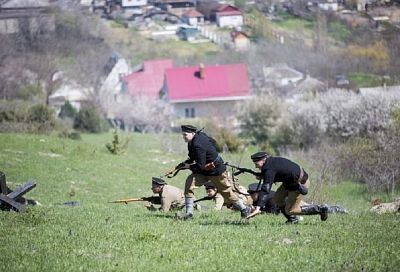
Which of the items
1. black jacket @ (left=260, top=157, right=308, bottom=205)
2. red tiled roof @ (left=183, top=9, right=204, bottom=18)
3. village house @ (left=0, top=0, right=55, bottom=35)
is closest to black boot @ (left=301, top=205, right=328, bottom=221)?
black jacket @ (left=260, top=157, right=308, bottom=205)

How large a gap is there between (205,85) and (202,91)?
28.3 inches

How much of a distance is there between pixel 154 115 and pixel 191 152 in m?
67.2

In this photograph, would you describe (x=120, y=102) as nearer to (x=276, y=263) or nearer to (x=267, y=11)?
(x=267, y=11)

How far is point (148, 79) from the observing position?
91.3m

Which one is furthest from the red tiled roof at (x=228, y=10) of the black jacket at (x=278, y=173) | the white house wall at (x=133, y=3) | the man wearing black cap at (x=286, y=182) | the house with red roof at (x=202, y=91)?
the black jacket at (x=278, y=173)

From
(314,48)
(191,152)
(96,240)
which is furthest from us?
(314,48)

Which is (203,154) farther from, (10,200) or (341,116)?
(341,116)

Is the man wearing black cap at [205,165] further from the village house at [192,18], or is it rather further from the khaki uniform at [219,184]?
the village house at [192,18]

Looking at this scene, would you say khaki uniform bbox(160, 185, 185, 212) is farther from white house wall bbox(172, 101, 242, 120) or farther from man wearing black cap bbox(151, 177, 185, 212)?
white house wall bbox(172, 101, 242, 120)

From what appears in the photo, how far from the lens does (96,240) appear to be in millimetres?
13320

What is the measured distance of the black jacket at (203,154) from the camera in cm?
1515

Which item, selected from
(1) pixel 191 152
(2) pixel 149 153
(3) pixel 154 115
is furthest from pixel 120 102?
(1) pixel 191 152

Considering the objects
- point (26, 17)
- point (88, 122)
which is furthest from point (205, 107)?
point (88, 122)

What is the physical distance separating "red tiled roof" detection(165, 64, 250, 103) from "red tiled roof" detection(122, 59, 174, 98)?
252cm
